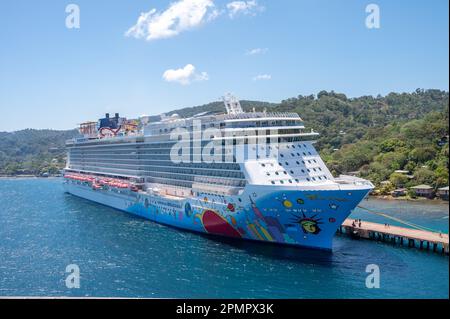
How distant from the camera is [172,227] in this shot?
98.0 ft

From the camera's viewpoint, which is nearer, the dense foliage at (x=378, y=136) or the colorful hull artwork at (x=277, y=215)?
the colorful hull artwork at (x=277, y=215)

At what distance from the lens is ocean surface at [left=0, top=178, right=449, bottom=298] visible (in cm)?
1783

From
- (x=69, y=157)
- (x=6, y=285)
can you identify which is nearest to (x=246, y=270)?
(x=6, y=285)

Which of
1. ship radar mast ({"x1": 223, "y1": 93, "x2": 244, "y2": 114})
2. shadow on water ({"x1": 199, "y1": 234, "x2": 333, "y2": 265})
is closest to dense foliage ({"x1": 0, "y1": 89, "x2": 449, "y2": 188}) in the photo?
shadow on water ({"x1": 199, "y1": 234, "x2": 333, "y2": 265})

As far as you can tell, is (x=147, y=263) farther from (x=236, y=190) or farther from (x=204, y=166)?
(x=204, y=166)

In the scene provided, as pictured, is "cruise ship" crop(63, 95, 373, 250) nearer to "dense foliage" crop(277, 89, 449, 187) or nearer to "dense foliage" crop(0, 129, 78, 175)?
"dense foliage" crop(277, 89, 449, 187)

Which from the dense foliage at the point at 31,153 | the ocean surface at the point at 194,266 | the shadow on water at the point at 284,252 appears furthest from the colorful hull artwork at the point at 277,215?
the dense foliage at the point at 31,153

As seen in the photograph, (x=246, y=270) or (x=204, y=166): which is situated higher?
(x=204, y=166)

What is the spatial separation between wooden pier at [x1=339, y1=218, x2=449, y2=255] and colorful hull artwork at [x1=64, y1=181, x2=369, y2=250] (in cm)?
672

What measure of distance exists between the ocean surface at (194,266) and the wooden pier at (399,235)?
1.06 metres

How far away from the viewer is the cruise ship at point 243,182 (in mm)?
21344

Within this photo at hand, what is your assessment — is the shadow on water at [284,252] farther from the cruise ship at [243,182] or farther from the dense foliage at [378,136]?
the dense foliage at [378,136]

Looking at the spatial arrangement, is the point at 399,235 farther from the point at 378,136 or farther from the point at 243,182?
the point at 378,136
